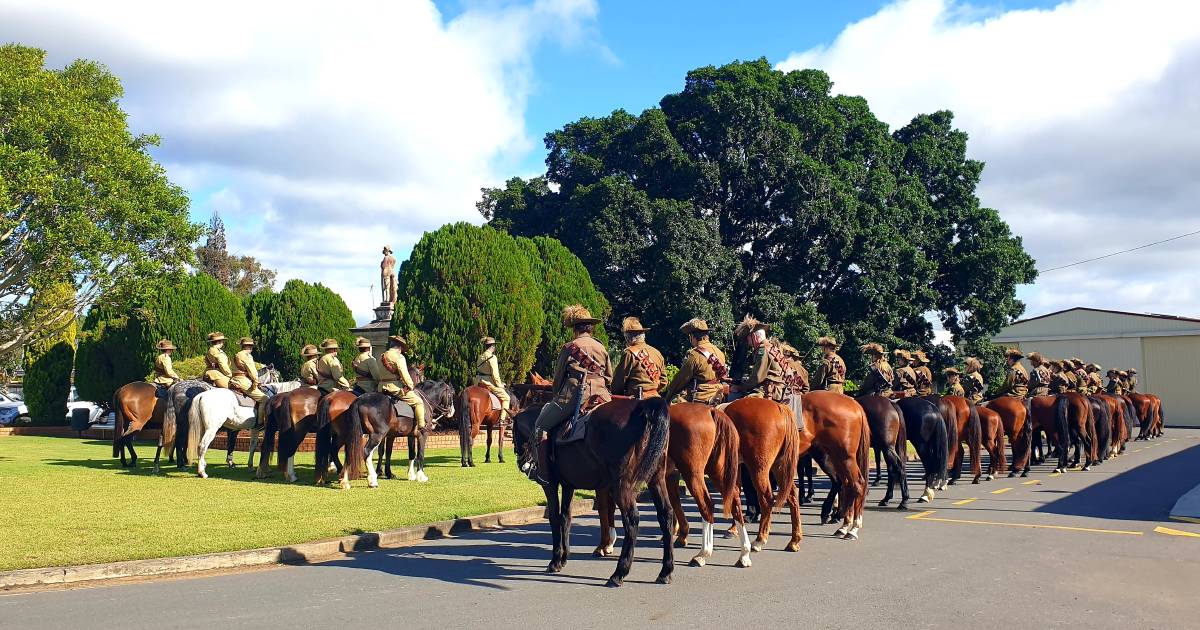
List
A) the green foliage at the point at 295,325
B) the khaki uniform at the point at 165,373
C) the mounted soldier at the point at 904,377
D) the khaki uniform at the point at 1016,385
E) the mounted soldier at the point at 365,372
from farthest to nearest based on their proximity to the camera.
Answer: the green foliage at the point at 295,325 < the khaki uniform at the point at 1016,385 < the khaki uniform at the point at 165,373 < the mounted soldier at the point at 904,377 < the mounted soldier at the point at 365,372

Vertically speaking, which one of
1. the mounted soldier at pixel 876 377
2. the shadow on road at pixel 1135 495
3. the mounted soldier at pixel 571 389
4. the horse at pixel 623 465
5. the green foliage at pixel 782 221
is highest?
the green foliage at pixel 782 221

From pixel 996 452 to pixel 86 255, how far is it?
61.5 feet

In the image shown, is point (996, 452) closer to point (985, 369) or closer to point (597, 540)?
point (597, 540)

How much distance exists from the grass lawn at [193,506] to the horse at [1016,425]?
947 centimetres

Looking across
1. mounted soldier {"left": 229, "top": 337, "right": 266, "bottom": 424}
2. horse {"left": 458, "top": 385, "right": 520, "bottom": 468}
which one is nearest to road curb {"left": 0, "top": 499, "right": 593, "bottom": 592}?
horse {"left": 458, "top": 385, "right": 520, "bottom": 468}

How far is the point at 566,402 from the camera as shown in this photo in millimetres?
8375

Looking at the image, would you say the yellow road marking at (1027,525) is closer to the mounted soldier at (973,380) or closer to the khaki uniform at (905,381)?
the khaki uniform at (905,381)

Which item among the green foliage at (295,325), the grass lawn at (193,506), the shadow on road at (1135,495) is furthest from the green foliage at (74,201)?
the shadow on road at (1135,495)

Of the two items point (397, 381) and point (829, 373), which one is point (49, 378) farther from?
point (829, 373)

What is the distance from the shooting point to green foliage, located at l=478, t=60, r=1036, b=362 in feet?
105

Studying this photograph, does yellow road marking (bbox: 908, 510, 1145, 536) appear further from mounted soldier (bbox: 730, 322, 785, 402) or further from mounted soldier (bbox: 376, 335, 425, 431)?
mounted soldier (bbox: 376, 335, 425, 431)

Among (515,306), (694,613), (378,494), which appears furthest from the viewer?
(515,306)

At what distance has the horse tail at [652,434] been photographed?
780 cm

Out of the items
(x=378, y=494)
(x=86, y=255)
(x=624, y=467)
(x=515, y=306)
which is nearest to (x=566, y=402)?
(x=624, y=467)
